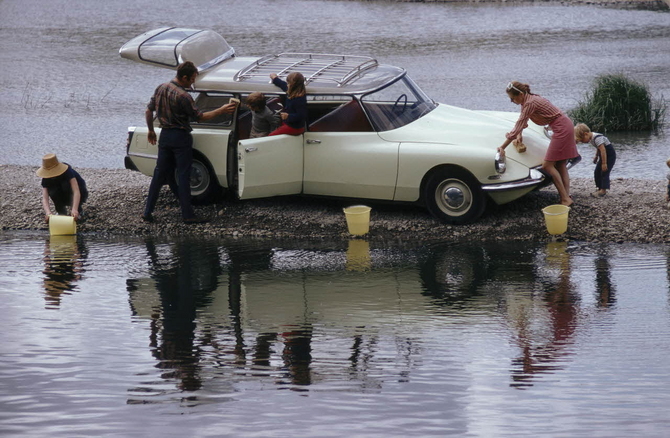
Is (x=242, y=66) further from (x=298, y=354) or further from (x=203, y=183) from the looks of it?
(x=298, y=354)

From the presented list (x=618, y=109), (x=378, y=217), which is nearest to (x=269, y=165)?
(x=378, y=217)

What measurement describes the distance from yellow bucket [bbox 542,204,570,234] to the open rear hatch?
14.1 ft

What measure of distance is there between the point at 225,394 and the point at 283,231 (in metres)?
4.29

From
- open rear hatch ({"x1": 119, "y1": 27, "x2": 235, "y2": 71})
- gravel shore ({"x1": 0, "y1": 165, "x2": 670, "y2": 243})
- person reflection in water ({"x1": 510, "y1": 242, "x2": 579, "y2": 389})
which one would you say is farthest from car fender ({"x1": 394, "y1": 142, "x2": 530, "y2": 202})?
open rear hatch ({"x1": 119, "y1": 27, "x2": 235, "y2": 71})

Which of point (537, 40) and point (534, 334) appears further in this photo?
point (537, 40)

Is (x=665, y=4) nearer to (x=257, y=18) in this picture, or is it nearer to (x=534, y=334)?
(x=257, y=18)

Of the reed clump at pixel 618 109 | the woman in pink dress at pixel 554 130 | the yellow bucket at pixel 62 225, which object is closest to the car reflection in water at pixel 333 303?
the woman in pink dress at pixel 554 130

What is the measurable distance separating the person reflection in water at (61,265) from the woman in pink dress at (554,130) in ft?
15.4

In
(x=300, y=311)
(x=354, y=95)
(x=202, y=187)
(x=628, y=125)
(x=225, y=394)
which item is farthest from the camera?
(x=628, y=125)

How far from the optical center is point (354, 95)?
10.2m

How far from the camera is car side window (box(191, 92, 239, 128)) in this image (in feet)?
35.1

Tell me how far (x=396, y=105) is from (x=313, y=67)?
1115 millimetres

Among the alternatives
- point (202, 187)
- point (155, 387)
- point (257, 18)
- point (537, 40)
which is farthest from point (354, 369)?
point (257, 18)

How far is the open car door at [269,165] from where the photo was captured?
10.2 metres
